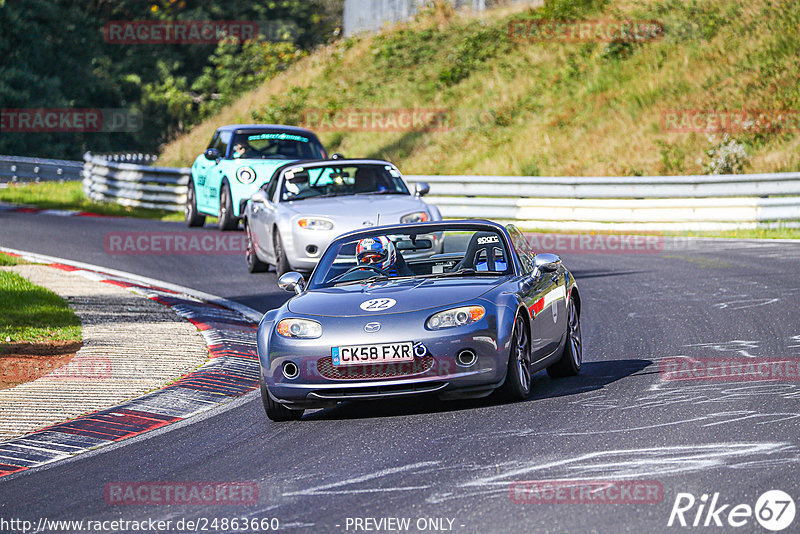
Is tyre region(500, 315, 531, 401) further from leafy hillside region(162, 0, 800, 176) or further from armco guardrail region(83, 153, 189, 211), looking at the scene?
armco guardrail region(83, 153, 189, 211)

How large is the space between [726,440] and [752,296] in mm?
7039

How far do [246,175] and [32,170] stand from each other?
21.5 m

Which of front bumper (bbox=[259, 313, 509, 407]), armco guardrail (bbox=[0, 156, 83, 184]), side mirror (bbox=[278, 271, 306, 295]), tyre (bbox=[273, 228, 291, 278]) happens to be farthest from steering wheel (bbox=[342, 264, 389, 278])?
armco guardrail (bbox=[0, 156, 83, 184])

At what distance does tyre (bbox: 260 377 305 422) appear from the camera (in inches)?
339

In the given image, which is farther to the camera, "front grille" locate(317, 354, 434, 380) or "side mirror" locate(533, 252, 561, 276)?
"side mirror" locate(533, 252, 561, 276)

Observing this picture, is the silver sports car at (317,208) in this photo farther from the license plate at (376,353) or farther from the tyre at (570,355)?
the license plate at (376,353)

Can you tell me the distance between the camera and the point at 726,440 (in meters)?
7.08

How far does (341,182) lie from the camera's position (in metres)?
17.0

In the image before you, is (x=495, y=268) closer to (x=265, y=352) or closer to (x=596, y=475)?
(x=265, y=352)

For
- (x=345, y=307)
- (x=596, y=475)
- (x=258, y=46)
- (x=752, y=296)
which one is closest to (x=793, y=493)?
(x=596, y=475)

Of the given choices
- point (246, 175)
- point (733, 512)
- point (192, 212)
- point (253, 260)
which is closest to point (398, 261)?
point (733, 512)

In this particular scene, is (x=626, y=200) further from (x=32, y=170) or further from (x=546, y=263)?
(x=32, y=170)

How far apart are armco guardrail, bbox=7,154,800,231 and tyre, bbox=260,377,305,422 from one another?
14.2 m

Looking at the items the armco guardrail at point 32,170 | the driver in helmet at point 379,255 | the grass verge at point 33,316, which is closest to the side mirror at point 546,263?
the driver in helmet at point 379,255
